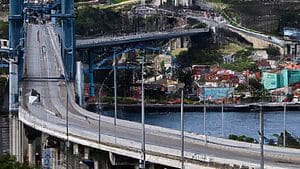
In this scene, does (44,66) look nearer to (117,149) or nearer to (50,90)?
(50,90)

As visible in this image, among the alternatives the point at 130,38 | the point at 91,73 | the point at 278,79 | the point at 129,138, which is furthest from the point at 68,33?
the point at 278,79

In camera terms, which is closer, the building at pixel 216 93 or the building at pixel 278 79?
the building at pixel 216 93

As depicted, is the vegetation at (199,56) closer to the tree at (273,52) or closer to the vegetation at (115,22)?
the tree at (273,52)

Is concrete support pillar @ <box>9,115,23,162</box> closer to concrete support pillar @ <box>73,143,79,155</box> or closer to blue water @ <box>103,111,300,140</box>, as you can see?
concrete support pillar @ <box>73,143,79,155</box>

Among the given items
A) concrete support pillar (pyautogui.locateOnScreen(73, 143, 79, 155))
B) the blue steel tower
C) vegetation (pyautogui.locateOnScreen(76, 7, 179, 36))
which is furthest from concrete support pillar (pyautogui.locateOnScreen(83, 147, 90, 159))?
vegetation (pyautogui.locateOnScreen(76, 7, 179, 36))

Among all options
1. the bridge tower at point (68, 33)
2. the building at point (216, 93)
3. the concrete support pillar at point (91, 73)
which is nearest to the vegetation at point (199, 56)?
the building at point (216, 93)

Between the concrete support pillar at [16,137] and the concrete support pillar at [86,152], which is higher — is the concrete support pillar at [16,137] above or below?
below
